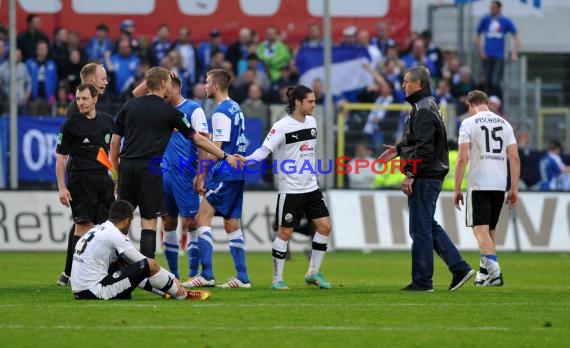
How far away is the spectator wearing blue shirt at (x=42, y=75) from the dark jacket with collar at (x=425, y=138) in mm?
13550

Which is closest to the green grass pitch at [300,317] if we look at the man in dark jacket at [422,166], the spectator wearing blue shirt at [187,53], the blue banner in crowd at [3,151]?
the man in dark jacket at [422,166]

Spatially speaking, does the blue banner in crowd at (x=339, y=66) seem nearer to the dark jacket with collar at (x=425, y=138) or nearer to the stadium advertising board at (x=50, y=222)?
the stadium advertising board at (x=50, y=222)

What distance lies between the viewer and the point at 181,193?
1491 centimetres

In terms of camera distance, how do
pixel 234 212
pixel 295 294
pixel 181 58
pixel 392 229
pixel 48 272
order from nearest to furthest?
pixel 295 294 < pixel 234 212 < pixel 48 272 < pixel 392 229 < pixel 181 58

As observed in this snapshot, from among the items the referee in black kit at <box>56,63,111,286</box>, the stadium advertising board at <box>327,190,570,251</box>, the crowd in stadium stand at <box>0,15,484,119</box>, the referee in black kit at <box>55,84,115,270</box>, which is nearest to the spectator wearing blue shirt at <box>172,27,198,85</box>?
the crowd in stadium stand at <box>0,15,484,119</box>

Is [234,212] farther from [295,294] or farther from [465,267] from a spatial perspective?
[465,267]

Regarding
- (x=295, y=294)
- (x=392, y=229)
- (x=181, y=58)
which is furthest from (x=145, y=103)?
(x=181, y=58)

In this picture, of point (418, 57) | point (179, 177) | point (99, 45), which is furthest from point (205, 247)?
point (418, 57)

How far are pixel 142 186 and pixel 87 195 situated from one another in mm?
1278

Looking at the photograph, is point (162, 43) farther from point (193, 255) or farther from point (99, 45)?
point (193, 255)

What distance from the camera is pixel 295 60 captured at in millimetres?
27797

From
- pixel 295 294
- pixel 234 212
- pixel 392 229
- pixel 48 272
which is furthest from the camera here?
pixel 392 229

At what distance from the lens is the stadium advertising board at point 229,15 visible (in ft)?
97.5

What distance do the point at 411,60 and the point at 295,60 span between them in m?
2.82
